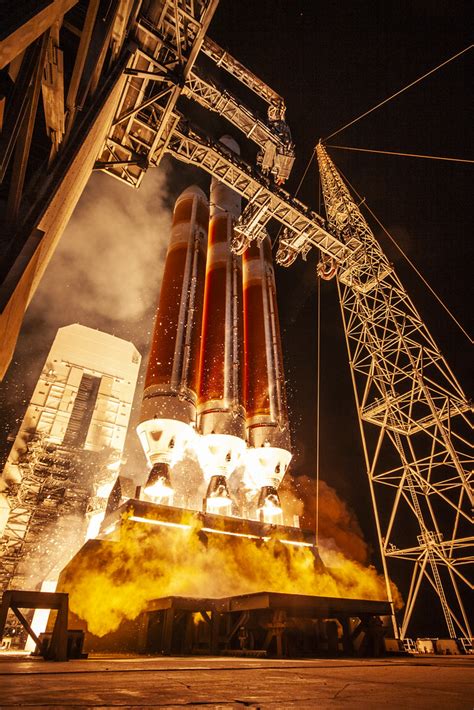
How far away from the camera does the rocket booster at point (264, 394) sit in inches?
539

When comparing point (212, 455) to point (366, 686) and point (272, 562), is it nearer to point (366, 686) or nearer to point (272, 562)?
point (272, 562)

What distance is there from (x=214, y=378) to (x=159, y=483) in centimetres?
406

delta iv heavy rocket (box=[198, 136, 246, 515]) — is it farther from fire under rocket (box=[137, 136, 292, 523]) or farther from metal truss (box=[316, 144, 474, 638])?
metal truss (box=[316, 144, 474, 638])

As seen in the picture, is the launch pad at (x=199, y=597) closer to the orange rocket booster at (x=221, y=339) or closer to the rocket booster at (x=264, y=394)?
the rocket booster at (x=264, y=394)

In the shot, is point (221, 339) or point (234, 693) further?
point (221, 339)

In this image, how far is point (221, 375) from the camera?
1356 centimetres

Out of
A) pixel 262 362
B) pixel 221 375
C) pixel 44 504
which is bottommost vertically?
pixel 44 504

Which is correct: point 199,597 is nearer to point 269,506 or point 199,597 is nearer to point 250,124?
point 269,506

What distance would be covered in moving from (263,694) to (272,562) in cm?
1090

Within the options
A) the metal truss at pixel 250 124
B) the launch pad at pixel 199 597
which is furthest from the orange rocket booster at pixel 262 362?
the metal truss at pixel 250 124

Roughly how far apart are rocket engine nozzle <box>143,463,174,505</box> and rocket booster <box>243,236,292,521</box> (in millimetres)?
3496

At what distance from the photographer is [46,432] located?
995 inches

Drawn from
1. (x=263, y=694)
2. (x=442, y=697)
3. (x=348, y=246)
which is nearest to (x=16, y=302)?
(x=263, y=694)

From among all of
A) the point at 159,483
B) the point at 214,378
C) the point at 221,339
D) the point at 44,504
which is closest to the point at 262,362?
the point at 221,339
